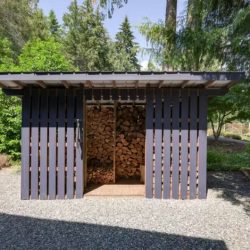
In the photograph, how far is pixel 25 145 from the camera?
5.24m

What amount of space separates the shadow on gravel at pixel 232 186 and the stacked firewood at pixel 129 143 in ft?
5.81

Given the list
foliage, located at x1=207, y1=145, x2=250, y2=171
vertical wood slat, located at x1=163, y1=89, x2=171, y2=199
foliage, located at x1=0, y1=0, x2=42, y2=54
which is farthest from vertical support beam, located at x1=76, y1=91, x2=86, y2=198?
foliage, located at x1=0, y1=0, x2=42, y2=54

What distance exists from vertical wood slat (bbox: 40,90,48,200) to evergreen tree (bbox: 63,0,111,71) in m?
19.1

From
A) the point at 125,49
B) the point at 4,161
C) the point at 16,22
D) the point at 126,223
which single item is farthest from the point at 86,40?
the point at 126,223

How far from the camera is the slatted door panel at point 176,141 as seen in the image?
5270 mm

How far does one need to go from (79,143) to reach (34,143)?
0.80m

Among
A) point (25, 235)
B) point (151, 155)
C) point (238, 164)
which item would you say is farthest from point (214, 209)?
point (238, 164)

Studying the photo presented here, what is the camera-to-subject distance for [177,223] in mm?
4070

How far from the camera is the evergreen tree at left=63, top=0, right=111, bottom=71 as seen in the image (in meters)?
24.2

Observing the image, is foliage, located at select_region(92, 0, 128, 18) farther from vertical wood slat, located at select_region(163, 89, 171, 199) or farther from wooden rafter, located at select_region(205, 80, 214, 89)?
wooden rafter, located at select_region(205, 80, 214, 89)

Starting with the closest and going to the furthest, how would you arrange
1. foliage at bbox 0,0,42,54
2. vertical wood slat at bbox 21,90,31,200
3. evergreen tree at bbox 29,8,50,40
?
vertical wood slat at bbox 21,90,31,200, foliage at bbox 0,0,42,54, evergreen tree at bbox 29,8,50,40

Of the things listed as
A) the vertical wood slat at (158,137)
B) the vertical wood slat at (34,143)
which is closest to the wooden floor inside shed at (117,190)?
the vertical wood slat at (158,137)

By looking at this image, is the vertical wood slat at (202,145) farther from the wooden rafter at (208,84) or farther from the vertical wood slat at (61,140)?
the vertical wood slat at (61,140)

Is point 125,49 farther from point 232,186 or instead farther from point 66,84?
point 66,84
